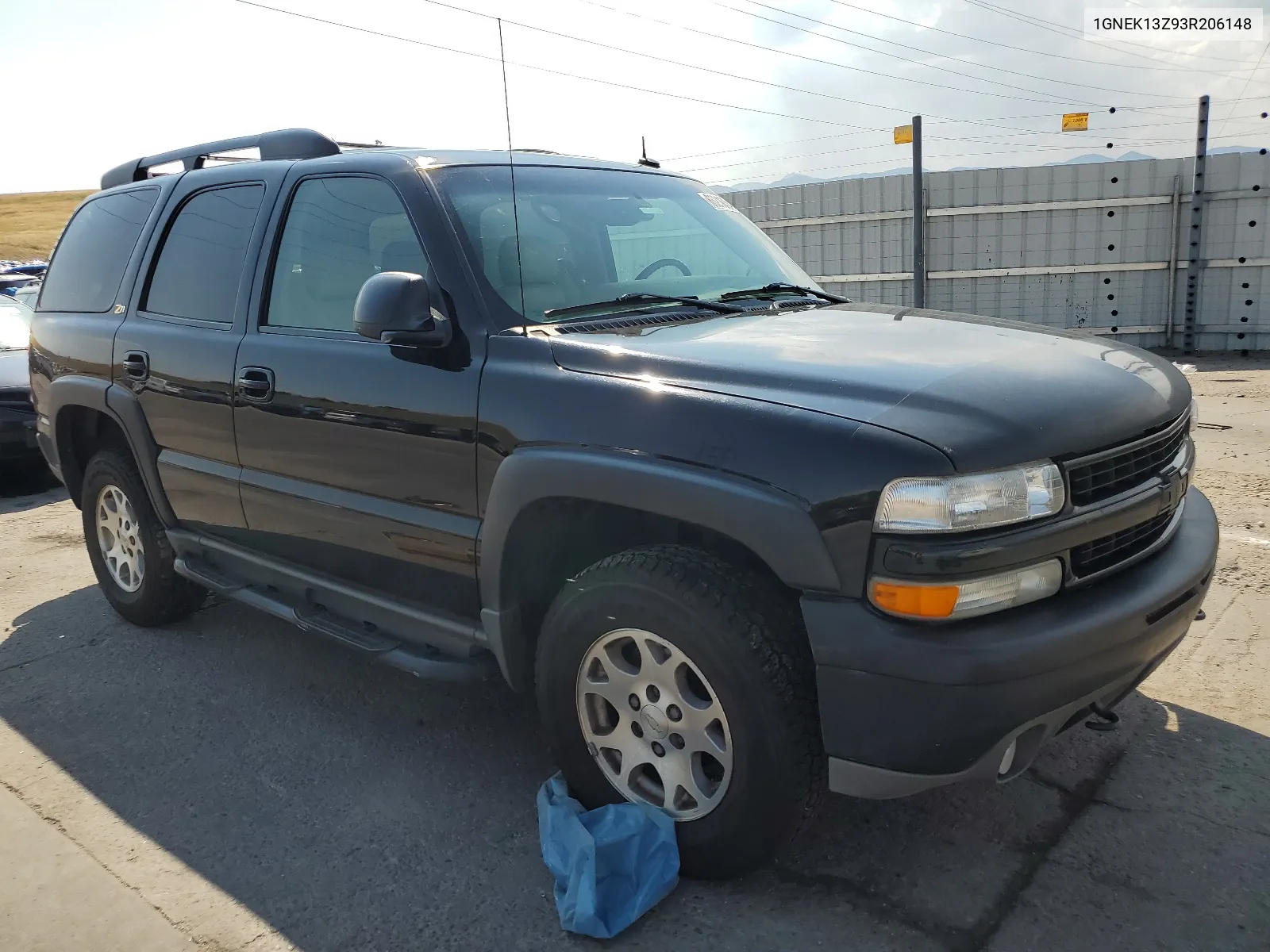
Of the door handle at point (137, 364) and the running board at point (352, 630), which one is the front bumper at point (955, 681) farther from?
the door handle at point (137, 364)

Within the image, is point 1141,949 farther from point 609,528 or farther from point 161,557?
point 161,557

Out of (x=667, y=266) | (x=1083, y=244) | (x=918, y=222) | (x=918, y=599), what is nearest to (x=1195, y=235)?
(x=1083, y=244)

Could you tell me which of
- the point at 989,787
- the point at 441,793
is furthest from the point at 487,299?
the point at 989,787

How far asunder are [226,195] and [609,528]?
2286 millimetres

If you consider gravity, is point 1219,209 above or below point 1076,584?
above

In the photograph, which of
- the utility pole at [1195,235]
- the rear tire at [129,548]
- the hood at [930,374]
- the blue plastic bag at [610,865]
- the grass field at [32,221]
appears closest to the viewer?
the hood at [930,374]

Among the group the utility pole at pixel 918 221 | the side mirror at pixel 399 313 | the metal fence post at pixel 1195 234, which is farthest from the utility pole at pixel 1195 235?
the side mirror at pixel 399 313

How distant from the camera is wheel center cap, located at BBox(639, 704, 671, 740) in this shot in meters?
2.56

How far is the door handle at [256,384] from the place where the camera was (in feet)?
11.4

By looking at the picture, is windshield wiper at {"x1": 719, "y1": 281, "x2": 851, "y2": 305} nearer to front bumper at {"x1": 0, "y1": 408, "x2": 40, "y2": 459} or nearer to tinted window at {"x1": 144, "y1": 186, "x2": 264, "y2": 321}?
tinted window at {"x1": 144, "y1": 186, "x2": 264, "y2": 321}

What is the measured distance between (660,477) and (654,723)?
66cm

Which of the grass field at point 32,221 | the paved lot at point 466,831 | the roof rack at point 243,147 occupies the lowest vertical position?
the paved lot at point 466,831

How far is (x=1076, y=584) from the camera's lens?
2.32 meters

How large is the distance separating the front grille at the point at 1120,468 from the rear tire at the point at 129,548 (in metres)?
3.71
